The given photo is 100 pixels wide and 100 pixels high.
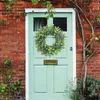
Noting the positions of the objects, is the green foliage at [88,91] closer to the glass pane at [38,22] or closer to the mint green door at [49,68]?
the mint green door at [49,68]

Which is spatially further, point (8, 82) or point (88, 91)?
point (8, 82)

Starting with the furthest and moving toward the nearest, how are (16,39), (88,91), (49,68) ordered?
(49,68) < (16,39) < (88,91)

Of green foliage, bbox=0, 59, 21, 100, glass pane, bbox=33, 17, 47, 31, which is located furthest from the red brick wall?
glass pane, bbox=33, 17, 47, 31

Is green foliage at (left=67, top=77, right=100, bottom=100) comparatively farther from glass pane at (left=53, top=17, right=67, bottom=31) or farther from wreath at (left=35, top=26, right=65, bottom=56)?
glass pane at (left=53, top=17, right=67, bottom=31)

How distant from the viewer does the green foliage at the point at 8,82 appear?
7.99 meters

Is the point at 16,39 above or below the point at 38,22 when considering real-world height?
below

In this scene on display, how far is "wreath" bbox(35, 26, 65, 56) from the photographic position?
8.10 meters

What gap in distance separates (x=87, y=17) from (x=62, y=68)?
1.43 meters

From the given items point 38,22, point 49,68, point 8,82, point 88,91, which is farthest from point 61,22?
point 8,82

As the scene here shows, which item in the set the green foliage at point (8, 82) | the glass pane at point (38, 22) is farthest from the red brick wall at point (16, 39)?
the glass pane at point (38, 22)

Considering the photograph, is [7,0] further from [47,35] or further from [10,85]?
[10,85]

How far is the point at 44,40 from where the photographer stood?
8.15 m

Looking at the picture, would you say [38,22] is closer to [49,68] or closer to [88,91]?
[49,68]

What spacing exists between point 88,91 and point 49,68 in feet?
3.79
